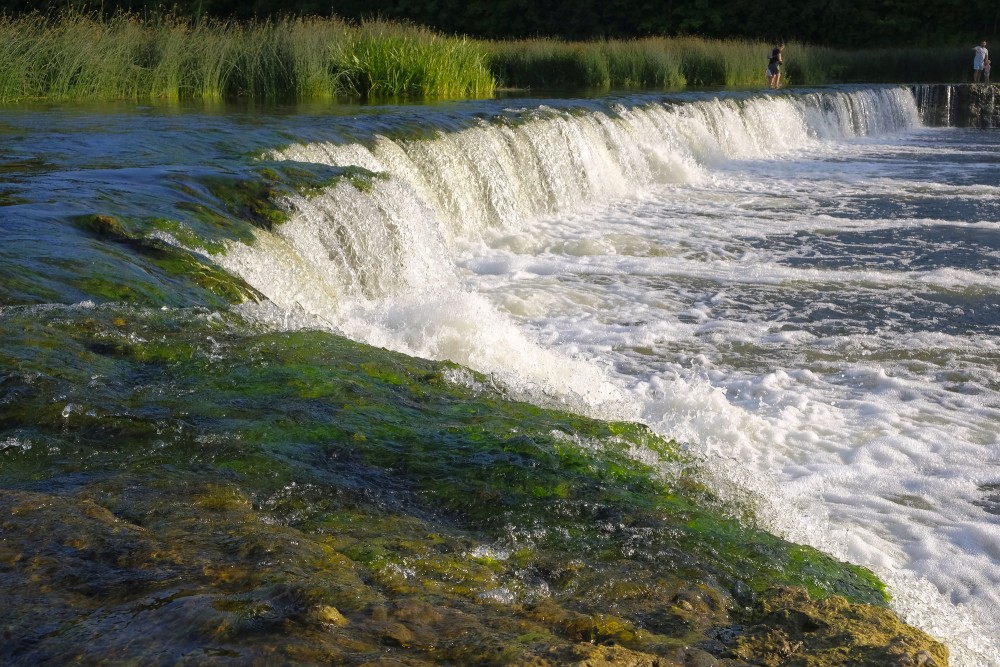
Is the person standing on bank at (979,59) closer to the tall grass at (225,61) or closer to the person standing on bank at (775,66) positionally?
the person standing on bank at (775,66)

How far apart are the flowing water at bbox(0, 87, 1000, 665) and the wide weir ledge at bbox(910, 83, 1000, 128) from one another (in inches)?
503

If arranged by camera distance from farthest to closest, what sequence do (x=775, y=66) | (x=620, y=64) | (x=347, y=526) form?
(x=775, y=66), (x=620, y=64), (x=347, y=526)

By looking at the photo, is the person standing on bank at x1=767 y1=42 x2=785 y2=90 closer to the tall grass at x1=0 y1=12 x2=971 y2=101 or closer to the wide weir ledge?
the tall grass at x1=0 y1=12 x2=971 y2=101

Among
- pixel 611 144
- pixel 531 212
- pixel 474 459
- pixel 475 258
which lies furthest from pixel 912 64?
pixel 474 459

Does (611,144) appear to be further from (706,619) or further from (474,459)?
(706,619)

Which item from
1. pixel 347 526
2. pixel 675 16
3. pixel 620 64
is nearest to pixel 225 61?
pixel 620 64

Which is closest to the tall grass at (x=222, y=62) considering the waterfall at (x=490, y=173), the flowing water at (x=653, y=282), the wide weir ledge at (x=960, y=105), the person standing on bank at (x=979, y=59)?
the flowing water at (x=653, y=282)

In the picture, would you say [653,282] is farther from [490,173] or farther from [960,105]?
[960,105]

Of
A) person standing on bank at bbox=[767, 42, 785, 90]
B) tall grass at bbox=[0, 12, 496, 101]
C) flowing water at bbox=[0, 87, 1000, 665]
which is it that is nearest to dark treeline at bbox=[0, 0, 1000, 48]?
person standing on bank at bbox=[767, 42, 785, 90]

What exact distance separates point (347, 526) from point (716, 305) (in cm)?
622

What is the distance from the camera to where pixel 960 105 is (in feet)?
92.6

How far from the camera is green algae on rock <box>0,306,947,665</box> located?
249 cm

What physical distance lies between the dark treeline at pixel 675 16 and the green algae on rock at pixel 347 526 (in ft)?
110

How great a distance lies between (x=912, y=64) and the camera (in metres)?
34.3
